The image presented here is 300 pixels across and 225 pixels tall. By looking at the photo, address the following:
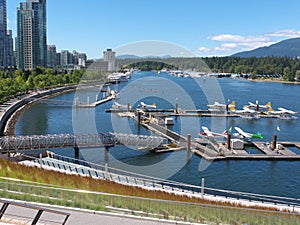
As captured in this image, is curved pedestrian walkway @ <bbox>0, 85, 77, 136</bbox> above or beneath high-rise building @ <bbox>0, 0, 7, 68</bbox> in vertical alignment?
beneath

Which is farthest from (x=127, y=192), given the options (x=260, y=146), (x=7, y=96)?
(x=7, y=96)

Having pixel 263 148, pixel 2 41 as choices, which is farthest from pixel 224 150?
pixel 2 41

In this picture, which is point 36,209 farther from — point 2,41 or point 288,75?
point 2,41

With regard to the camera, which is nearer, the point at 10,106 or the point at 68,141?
the point at 68,141

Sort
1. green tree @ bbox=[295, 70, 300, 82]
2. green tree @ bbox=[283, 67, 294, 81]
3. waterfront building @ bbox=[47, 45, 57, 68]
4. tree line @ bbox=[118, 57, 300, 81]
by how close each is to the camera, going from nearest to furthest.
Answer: green tree @ bbox=[295, 70, 300, 82] < green tree @ bbox=[283, 67, 294, 81] < tree line @ bbox=[118, 57, 300, 81] < waterfront building @ bbox=[47, 45, 57, 68]

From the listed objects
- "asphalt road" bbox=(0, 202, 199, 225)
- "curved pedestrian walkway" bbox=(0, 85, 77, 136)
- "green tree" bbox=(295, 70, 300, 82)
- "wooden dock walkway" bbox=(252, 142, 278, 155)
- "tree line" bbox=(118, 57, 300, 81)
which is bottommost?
"wooden dock walkway" bbox=(252, 142, 278, 155)

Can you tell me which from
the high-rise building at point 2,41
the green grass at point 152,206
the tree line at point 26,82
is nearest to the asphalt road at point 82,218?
the green grass at point 152,206

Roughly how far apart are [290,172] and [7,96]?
38329 millimetres

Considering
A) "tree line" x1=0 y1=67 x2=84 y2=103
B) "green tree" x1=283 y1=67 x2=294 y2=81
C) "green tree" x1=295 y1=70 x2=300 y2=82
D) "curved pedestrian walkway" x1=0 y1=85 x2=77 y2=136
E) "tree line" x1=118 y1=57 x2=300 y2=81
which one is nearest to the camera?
"curved pedestrian walkway" x1=0 y1=85 x2=77 y2=136

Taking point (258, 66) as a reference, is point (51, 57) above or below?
above

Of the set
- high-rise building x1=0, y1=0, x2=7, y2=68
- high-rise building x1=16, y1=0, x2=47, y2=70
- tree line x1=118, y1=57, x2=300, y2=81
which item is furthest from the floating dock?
high-rise building x1=16, y1=0, x2=47, y2=70

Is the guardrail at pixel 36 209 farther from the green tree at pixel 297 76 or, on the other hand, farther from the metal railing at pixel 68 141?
the green tree at pixel 297 76

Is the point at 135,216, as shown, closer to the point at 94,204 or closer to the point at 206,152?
the point at 94,204

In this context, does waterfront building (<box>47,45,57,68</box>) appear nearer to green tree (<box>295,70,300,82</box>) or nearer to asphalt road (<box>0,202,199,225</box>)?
green tree (<box>295,70,300,82</box>)
